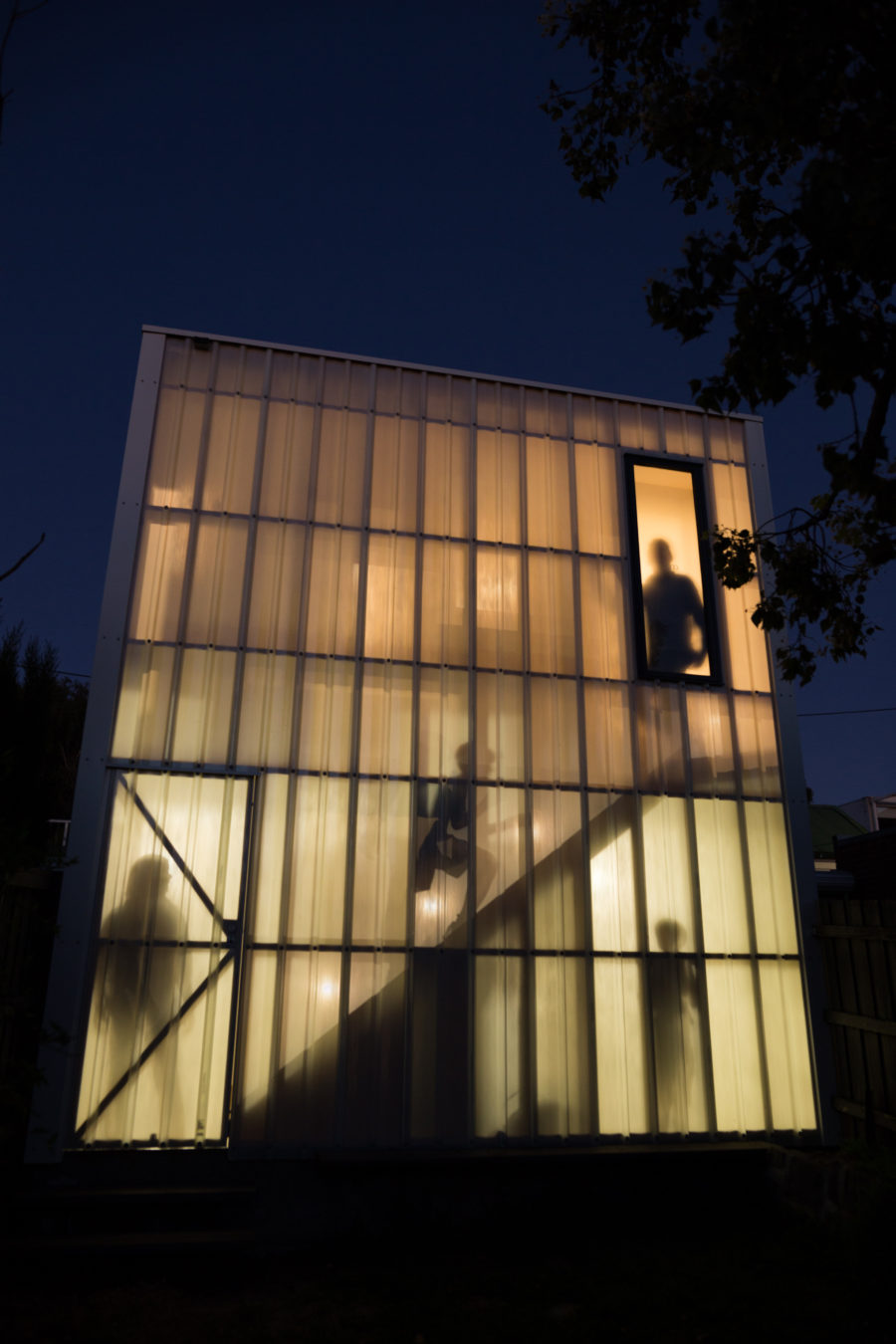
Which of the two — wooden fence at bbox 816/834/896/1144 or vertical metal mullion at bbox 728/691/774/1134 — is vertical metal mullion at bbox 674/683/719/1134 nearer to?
vertical metal mullion at bbox 728/691/774/1134

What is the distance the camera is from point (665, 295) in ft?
18.4

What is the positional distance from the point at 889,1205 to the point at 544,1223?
3.38m

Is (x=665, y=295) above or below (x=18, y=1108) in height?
above

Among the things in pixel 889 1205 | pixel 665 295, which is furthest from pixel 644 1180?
pixel 665 295

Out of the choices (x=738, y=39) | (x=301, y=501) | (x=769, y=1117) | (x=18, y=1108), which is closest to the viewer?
(x=738, y=39)

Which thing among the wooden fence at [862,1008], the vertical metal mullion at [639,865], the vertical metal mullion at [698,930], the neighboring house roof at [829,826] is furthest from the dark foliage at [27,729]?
the neighboring house roof at [829,826]

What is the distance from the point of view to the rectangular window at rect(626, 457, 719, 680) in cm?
1008

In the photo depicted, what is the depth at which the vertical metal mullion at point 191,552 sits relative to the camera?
28.8ft

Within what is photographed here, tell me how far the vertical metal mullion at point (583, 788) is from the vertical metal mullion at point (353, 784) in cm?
247

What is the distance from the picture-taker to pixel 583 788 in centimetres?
934

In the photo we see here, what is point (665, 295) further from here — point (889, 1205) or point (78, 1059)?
point (78, 1059)

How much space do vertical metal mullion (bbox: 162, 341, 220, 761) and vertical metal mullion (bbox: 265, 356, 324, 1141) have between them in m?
1.05

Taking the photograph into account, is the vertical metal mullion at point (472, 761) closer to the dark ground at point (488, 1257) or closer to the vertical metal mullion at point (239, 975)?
the dark ground at point (488, 1257)

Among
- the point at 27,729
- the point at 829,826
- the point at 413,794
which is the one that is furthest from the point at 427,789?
the point at 829,826
